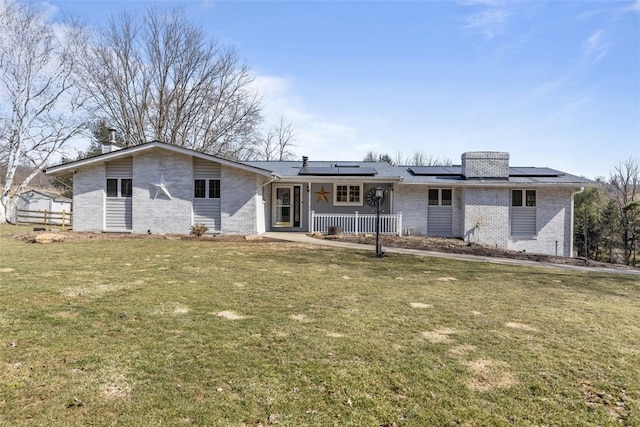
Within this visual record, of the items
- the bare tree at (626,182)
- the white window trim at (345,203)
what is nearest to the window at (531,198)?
the white window trim at (345,203)

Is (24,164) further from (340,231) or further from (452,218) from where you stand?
(452,218)

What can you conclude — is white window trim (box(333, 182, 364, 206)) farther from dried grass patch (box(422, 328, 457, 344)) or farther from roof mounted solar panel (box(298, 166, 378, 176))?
dried grass patch (box(422, 328, 457, 344))

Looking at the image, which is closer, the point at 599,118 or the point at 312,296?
the point at 312,296

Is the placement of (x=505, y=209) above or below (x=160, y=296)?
above

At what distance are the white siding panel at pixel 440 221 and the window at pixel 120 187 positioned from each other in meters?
13.1

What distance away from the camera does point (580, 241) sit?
32.9 meters

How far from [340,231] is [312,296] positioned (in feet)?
31.6

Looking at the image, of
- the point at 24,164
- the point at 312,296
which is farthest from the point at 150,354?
the point at 24,164

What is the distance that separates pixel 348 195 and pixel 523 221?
26.2 feet

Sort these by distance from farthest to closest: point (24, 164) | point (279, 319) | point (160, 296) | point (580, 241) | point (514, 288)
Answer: point (580, 241), point (24, 164), point (514, 288), point (160, 296), point (279, 319)

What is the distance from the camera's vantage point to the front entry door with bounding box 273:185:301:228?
59.0 ft

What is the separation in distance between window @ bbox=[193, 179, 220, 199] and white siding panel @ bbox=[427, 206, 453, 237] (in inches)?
376

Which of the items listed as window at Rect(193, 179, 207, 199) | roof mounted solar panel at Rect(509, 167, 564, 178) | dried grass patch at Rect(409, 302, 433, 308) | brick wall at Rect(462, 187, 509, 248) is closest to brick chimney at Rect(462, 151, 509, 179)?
brick wall at Rect(462, 187, 509, 248)

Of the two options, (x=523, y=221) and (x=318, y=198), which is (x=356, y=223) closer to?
(x=318, y=198)
